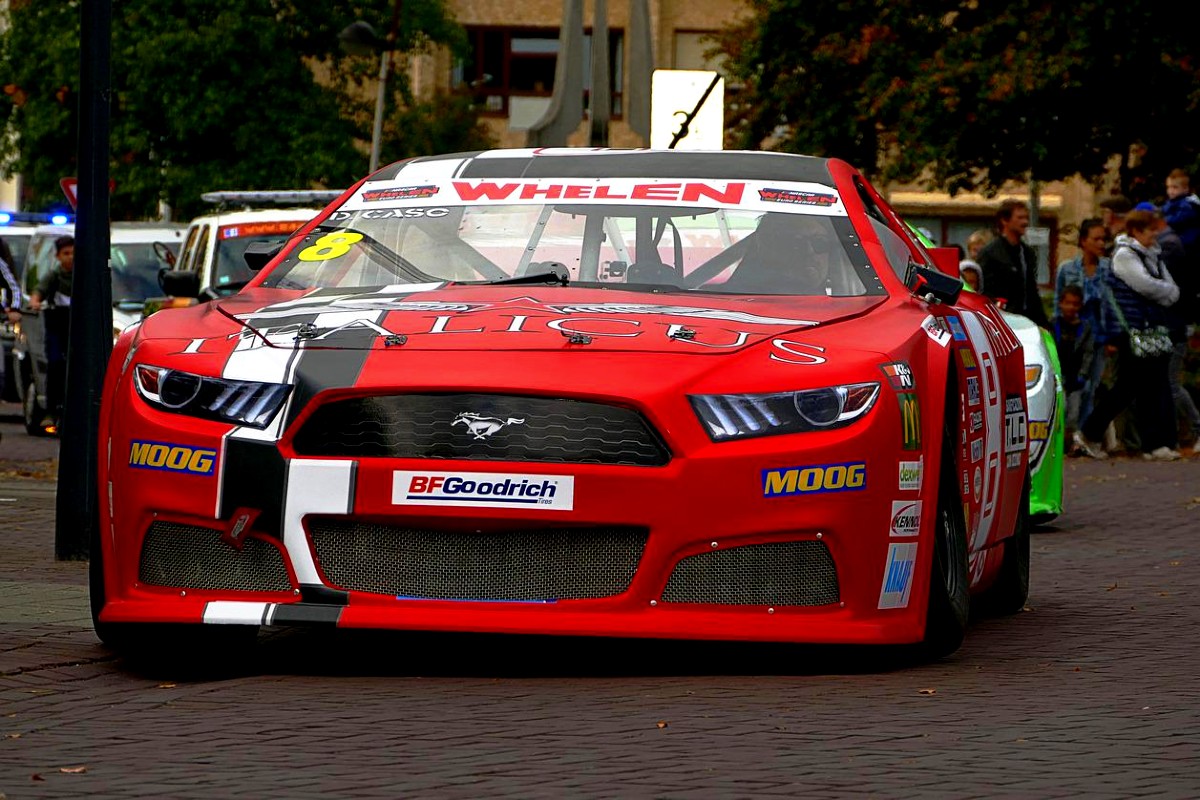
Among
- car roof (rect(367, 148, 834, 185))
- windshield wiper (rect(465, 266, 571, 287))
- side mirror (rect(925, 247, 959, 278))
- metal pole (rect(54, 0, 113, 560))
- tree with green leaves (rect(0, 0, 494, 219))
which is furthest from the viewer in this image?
tree with green leaves (rect(0, 0, 494, 219))

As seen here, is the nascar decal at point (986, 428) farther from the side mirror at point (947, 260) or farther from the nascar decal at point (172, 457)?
the nascar decal at point (172, 457)

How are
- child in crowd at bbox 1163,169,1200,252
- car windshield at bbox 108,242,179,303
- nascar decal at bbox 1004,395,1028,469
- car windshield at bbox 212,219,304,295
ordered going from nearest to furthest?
nascar decal at bbox 1004,395,1028,469 → child in crowd at bbox 1163,169,1200,252 → car windshield at bbox 212,219,304,295 → car windshield at bbox 108,242,179,303

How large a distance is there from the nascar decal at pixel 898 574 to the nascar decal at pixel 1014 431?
1.62m

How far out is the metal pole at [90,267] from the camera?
→ 34.4 ft

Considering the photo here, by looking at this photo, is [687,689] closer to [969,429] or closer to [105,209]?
[969,429]

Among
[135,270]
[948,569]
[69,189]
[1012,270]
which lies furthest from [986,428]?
[135,270]

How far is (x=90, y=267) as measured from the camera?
1067 cm

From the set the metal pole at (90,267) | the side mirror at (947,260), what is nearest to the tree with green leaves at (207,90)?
the metal pole at (90,267)

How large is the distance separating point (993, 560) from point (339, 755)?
334 centimetres

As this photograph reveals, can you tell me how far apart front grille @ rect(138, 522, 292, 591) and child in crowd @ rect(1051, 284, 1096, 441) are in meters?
14.4

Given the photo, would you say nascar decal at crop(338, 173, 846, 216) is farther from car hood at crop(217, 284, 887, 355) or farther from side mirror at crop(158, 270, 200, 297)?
side mirror at crop(158, 270, 200, 297)

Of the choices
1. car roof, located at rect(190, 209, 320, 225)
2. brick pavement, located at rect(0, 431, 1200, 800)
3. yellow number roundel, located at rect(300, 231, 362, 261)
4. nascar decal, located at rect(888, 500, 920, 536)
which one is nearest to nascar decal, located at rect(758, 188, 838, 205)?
yellow number roundel, located at rect(300, 231, 362, 261)

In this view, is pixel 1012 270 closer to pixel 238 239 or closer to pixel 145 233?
pixel 238 239

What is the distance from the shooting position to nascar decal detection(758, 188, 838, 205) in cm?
791
